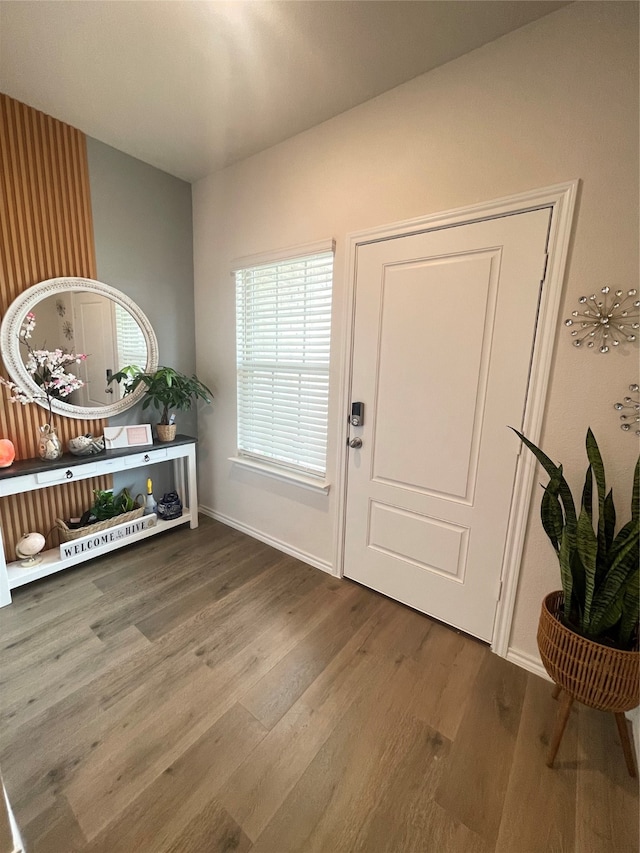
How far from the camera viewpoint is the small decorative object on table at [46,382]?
2.03 m

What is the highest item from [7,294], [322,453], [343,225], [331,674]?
[343,225]

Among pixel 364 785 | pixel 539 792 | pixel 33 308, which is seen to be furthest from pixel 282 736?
pixel 33 308

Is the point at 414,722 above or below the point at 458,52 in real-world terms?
below

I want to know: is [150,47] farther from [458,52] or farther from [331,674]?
[331,674]

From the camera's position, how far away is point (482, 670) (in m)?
1.60

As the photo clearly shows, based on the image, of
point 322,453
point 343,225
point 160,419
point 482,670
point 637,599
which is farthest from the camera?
point 160,419

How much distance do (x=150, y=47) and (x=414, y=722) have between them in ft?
10.1

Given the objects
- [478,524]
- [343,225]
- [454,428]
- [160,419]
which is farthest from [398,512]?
[160,419]

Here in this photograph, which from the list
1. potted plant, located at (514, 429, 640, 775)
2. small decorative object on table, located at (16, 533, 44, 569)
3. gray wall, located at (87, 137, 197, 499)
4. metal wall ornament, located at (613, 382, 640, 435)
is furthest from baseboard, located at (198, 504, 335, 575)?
metal wall ornament, located at (613, 382, 640, 435)

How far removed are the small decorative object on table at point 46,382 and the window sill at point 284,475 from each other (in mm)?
1143

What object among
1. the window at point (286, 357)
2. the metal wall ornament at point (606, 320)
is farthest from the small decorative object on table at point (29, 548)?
the metal wall ornament at point (606, 320)

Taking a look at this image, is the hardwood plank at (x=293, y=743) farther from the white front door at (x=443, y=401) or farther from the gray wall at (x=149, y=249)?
the gray wall at (x=149, y=249)

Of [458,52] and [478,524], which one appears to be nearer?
[458,52]

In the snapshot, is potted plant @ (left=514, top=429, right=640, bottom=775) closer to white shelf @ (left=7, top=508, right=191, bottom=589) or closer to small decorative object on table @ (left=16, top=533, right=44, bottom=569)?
white shelf @ (left=7, top=508, right=191, bottom=589)
